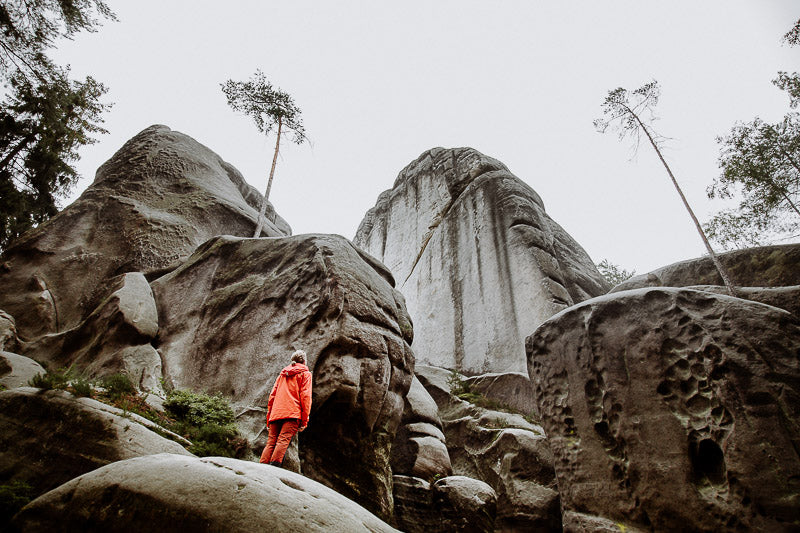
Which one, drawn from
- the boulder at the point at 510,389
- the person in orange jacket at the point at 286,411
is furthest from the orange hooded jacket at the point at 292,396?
the boulder at the point at 510,389

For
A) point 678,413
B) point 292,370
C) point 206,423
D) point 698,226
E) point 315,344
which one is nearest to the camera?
point 292,370

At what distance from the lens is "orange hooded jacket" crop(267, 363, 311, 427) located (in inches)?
219

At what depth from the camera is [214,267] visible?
1036 cm

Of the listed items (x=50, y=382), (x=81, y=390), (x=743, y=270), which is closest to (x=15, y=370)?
(x=50, y=382)

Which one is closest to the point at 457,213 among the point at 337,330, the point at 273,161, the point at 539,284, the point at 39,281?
the point at 539,284

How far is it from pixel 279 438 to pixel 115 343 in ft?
18.4

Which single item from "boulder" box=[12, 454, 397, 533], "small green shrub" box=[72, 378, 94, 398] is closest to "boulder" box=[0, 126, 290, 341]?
"small green shrub" box=[72, 378, 94, 398]

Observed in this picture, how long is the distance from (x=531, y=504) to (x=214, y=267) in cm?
929

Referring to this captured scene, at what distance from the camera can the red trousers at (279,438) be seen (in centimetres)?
538

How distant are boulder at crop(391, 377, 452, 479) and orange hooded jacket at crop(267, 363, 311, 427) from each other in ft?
14.7

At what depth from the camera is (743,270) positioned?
41.7 ft

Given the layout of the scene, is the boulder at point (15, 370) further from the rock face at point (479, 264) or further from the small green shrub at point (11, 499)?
the rock face at point (479, 264)

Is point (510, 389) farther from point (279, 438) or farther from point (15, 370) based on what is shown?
point (15, 370)

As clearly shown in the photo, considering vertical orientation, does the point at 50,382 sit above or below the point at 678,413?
below
